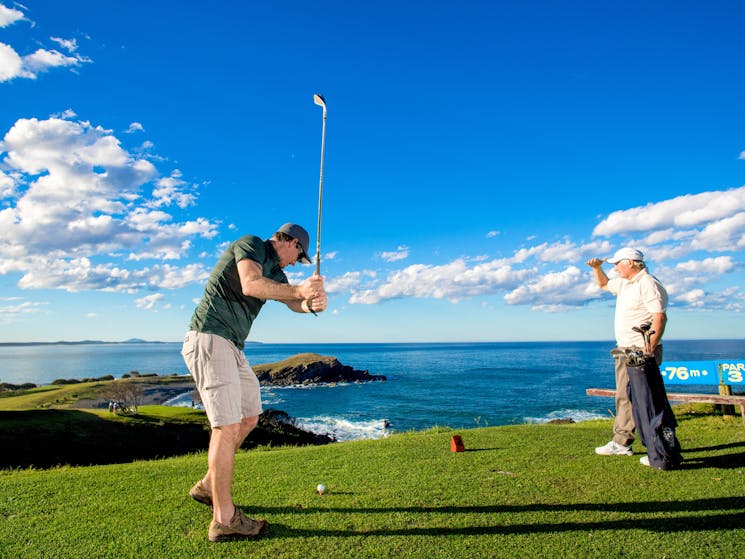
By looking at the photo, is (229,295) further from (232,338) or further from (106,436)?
(106,436)

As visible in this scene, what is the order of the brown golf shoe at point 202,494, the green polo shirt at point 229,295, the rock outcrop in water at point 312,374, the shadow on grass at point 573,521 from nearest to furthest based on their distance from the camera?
Answer: 1. the shadow on grass at point 573,521
2. the green polo shirt at point 229,295
3. the brown golf shoe at point 202,494
4. the rock outcrop in water at point 312,374

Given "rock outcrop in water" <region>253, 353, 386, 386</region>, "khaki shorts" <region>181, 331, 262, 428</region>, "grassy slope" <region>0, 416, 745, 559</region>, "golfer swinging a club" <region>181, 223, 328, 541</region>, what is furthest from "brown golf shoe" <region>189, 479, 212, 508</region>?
"rock outcrop in water" <region>253, 353, 386, 386</region>

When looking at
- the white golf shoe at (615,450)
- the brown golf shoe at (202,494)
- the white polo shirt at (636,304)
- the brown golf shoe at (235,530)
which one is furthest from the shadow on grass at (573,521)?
the white polo shirt at (636,304)

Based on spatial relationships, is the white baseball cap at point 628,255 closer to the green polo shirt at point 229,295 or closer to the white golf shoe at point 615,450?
the white golf shoe at point 615,450

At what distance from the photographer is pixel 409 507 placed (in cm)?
403

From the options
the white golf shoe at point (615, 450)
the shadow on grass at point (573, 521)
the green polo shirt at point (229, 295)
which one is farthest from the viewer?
the white golf shoe at point (615, 450)

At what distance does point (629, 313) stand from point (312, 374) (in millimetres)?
84291

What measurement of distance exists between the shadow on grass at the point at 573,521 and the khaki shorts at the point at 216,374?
0.98 meters

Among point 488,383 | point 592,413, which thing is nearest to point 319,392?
point 488,383

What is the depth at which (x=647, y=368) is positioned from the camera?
548cm

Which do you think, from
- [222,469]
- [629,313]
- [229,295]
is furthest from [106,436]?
[629,313]

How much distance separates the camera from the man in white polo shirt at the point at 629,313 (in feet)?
18.3

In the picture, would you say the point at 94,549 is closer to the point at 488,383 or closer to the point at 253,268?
the point at 253,268

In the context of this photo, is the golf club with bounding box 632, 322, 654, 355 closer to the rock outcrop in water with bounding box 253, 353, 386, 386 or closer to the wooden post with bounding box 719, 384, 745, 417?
the wooden post with bounding box 719, 384, 745, 417
